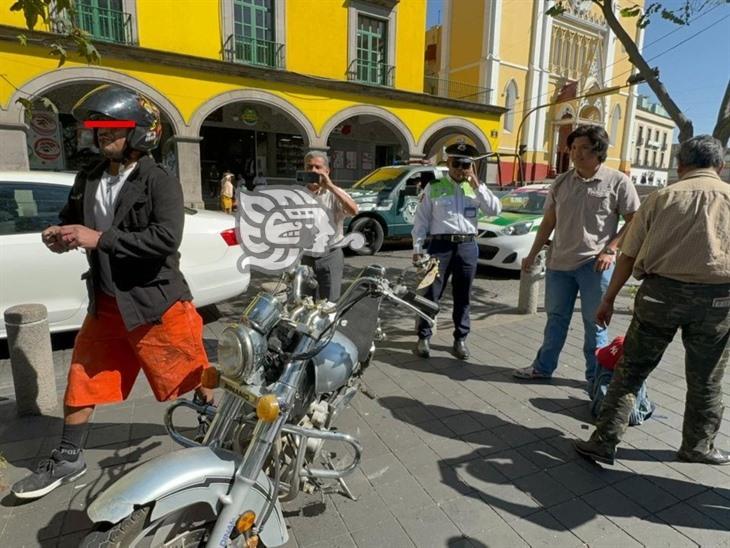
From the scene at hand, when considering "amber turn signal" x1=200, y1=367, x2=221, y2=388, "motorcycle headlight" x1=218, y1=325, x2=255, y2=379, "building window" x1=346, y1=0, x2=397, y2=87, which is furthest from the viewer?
"building window" x1=346, y1=0, x2=397, y2=87

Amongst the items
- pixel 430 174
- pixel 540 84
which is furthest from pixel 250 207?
pixel 540 84

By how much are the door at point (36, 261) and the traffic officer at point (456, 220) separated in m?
2.99

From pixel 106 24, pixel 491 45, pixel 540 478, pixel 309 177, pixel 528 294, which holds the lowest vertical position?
pixel 540 478

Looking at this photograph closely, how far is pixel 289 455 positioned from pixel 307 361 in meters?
0.51

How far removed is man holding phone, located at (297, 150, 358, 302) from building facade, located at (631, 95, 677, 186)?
53366mm

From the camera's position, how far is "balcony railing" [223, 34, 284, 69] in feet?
48.7

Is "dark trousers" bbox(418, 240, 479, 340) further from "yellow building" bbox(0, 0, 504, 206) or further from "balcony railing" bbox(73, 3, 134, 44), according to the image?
"balcony railing" bbox(73, 3, 134, 44)

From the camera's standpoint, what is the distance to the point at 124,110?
217 cm

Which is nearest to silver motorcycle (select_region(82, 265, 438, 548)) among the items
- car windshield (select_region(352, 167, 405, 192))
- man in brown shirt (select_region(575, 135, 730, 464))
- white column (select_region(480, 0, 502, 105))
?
man in brown shirt (select_region(575, 135, 730, 464))

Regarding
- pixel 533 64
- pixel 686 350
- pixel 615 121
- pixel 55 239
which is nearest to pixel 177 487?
pixel 55 239

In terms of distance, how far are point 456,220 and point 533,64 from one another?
28.0 meters

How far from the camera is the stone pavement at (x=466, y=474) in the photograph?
7.47 feet

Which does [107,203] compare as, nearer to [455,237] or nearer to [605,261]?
[455,237]

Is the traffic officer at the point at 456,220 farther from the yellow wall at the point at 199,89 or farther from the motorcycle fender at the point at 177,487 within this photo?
the yellow wall at the point at 199,89
